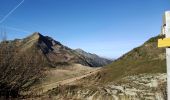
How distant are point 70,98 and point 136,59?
17795mm

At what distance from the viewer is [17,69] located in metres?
13.8

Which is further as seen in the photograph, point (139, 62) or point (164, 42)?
point (139, 62)

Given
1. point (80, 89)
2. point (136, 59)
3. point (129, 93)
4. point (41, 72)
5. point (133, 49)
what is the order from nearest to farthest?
1. point (41, 72)
2. point (129, 93)
3. point (80, 89)
4. point (136, 59)
5. point (133, 49)

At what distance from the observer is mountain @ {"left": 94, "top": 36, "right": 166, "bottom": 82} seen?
2817cm

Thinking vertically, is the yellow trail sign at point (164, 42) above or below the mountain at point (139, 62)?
below

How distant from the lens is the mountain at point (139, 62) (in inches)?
1109

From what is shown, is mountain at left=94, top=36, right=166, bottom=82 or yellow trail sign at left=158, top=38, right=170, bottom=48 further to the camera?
mountain at left=94, top=36, right=166, bottom=82

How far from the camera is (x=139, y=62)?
3133 cm

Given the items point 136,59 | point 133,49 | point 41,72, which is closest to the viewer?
point 41,72

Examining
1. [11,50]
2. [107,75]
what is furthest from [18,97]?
[107,75]

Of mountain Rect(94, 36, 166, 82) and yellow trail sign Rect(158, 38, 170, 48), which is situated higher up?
mountain Rect(94, 36, 166, 82)

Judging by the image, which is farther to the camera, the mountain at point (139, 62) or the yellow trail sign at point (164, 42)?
the mountain at point (139, 62)

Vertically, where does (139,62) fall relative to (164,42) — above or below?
above

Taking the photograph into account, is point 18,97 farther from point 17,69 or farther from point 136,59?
point 136,59
